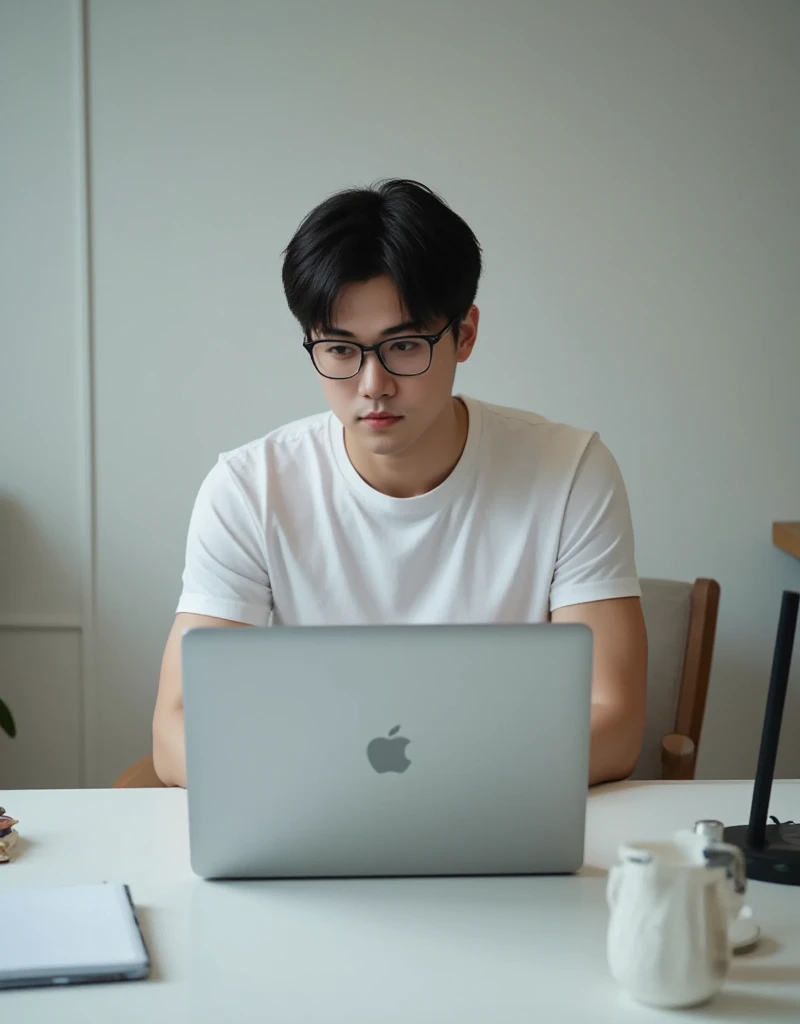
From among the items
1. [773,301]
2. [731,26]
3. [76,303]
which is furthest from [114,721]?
[731,26]

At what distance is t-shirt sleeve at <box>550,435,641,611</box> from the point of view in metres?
1.75

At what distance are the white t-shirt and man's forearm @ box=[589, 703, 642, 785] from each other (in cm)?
25

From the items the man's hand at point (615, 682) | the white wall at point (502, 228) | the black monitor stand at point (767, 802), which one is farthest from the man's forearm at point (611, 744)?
the white wall at point (502, 228)

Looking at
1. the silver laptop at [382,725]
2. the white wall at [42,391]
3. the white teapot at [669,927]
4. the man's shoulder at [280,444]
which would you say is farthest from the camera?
the white wall at [42,391]

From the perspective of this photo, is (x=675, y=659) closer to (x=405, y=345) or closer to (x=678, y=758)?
(x=678, y=758)

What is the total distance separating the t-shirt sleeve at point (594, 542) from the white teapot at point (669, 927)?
854 millimetres

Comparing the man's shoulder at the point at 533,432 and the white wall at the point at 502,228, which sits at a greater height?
the white wall at the point at 502,228

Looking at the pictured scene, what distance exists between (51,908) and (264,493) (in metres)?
0.84

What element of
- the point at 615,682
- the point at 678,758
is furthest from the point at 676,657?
the point at 615,682

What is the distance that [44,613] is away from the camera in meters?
2.93

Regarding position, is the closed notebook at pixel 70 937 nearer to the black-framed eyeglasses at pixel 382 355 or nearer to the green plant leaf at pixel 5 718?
the black-framed eyeglasses at pixel 382 355

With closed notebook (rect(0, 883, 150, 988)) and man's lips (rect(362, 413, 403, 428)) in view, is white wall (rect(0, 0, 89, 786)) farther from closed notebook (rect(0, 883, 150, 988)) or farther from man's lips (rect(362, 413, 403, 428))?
closed notebook (rect(0, 883, 150, 988))

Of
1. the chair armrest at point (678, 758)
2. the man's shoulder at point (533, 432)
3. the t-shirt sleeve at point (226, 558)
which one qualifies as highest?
the man's shoulder at point (533, 432)

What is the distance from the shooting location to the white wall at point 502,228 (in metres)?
2.81
